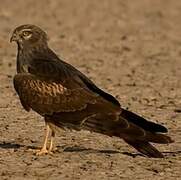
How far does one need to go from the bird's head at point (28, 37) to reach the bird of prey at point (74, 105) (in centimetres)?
24

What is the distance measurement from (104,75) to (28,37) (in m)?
4.89

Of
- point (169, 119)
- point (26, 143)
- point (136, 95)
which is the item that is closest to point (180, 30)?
point (136, 95)

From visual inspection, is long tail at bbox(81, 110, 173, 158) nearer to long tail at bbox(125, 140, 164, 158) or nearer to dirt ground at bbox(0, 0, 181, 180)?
long tail at bbox(125, 140, 164, 158)

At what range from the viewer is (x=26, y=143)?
9.62 metres

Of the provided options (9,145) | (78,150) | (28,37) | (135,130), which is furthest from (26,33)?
(135,130)

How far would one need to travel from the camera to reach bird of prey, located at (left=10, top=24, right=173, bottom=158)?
8438mm

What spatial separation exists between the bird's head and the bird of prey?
0.24 meters

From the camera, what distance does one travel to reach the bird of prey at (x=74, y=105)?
27.7 ft

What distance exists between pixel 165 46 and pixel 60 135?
825 centimetres

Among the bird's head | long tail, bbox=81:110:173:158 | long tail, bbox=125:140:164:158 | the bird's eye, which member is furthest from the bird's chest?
long tail, bbox=125:140:164:158

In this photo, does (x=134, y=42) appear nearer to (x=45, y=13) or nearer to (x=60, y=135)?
(x=45, y=13)

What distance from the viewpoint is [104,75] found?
14.3 m

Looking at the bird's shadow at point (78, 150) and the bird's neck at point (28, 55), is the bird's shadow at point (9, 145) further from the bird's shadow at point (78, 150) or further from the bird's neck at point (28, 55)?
the bird's neck at point (28, 55)

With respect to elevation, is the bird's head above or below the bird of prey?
above
